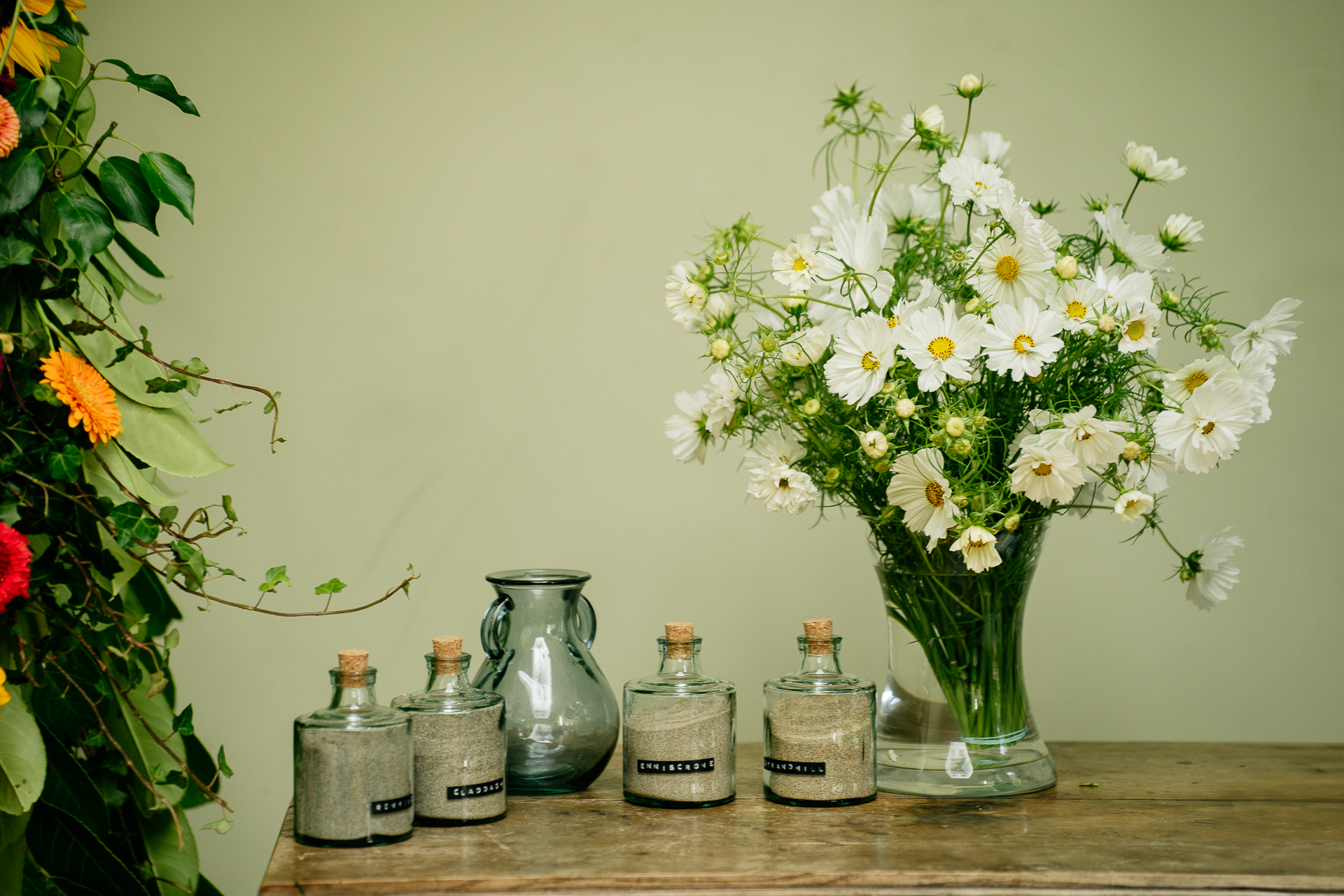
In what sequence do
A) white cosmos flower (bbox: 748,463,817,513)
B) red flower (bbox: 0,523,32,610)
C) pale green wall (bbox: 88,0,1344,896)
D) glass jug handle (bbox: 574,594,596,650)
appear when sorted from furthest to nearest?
pale green wall (bbox: 88,0,1344,896), glass jug handle (bbox: 574,594,596,650), white cosmos flower (bbox: 748,463,817,513), red flower (bbox: 0,523,32,610)

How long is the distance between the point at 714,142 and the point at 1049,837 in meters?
0.96

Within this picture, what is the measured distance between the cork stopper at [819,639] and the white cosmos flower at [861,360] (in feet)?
0.79

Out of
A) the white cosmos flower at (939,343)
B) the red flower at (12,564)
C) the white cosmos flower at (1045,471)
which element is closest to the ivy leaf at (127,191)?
the red flower at (12,564)

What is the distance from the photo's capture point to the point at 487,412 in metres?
1.38

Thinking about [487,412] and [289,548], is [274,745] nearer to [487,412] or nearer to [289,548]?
[289,548]

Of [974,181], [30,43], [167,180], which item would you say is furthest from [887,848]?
[30,43]

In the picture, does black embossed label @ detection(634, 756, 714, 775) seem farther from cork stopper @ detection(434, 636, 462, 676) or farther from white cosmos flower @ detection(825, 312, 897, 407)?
white cosmos flower @ detection(825, 312, 897, 407)

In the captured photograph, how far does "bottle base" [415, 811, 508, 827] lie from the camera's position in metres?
0.89

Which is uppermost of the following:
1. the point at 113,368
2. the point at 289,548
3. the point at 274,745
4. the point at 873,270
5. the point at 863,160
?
the point at 863,160

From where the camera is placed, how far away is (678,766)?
36.7 inches

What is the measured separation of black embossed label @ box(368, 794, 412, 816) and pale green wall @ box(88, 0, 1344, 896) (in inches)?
20.6

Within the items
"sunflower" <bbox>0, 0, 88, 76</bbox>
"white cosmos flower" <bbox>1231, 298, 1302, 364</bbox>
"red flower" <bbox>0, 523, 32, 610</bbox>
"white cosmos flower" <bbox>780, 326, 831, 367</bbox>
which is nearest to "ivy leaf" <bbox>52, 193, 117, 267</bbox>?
"sunflower" <bbox>0, 0, 88, 76</bbox>

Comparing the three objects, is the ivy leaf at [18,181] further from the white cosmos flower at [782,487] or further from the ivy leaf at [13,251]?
the white cosmos flower at [782,487]

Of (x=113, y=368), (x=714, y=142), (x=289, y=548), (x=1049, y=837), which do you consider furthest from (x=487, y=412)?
(x=1049, y=837)
